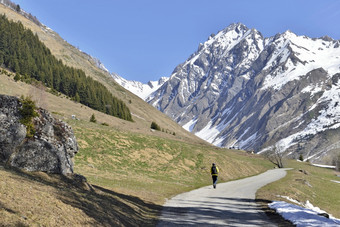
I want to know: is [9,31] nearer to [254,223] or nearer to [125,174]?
[125,174]

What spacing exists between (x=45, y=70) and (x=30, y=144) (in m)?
95.8

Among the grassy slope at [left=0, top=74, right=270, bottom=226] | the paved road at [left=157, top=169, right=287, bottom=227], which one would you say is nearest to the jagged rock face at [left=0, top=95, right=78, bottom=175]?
the grassy slope at [left=0, top=74, right=270, bottom=226]

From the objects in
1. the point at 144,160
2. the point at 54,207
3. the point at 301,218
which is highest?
the point at 144,160

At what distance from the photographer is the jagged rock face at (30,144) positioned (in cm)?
1469

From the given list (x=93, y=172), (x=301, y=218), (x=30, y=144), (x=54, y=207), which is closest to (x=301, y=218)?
(x=301, y=218)

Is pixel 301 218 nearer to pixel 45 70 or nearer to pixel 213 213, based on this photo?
pixel 213 213

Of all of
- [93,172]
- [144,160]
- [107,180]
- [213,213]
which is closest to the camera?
[213,213]

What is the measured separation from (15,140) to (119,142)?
29045 millimetres

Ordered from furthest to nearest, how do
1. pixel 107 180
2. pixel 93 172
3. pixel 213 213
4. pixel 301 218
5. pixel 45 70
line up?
pixel 45 70
pixel 93 172
pixel 107 180
pixel 213 213
pixel 301 218

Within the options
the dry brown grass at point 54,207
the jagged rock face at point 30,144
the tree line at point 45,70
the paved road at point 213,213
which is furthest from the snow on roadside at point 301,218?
the tree line at point 45,70

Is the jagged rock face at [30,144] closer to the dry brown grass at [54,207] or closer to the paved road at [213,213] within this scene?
the dry brown grass at [54,207]

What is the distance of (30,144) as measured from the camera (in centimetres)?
1558

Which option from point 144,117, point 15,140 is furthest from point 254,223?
point 144,117

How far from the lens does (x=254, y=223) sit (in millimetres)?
13680
